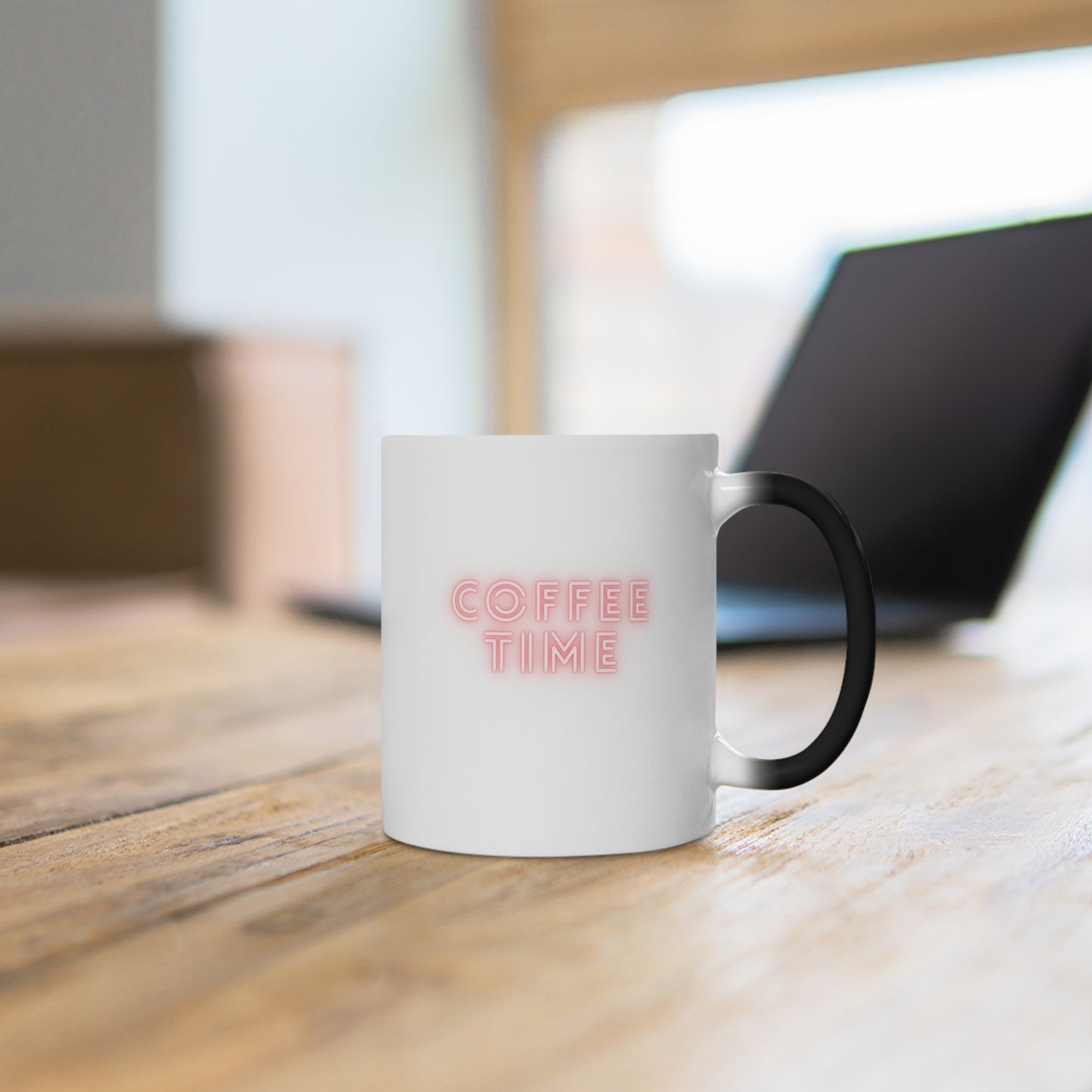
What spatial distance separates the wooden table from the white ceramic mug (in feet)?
0.06

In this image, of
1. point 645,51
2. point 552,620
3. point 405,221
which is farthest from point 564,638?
point 645,51

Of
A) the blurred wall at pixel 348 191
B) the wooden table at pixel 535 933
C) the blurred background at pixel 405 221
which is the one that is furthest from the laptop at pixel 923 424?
the blurred wall at pixel 348 191

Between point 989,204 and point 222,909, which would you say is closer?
point 222,909

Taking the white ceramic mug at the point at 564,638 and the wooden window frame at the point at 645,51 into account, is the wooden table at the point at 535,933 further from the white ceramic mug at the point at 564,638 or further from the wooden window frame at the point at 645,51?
the wooden window frame at the point at 645,51

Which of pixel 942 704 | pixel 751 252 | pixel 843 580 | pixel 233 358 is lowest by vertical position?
pixel 942 704

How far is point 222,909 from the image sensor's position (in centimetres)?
34

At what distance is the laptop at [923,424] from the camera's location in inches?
34.1

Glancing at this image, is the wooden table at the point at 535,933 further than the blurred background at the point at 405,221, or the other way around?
the blurred background at the point at 405,221

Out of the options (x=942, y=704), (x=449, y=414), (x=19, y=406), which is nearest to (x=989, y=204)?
(x=449, y=414)

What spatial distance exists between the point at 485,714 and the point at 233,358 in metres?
1.53

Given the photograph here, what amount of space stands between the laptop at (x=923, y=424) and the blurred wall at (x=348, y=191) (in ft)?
4.03

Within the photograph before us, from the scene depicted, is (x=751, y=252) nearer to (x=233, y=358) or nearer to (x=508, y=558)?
(x=233, y=358)

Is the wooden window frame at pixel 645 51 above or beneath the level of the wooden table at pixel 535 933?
above

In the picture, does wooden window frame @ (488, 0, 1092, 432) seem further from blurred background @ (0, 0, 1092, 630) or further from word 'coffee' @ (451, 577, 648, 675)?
word 'coffee' @ (451, 577, 648, 675)
